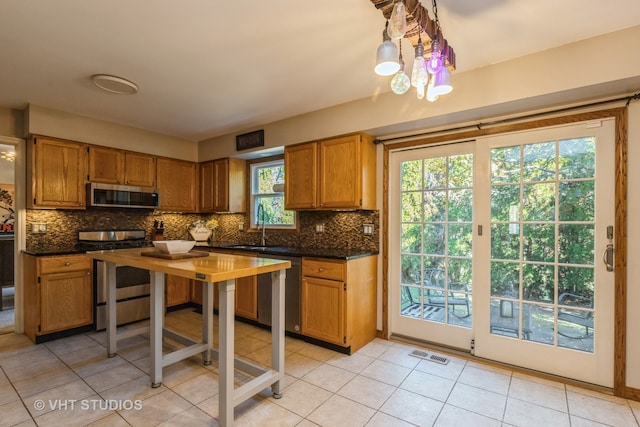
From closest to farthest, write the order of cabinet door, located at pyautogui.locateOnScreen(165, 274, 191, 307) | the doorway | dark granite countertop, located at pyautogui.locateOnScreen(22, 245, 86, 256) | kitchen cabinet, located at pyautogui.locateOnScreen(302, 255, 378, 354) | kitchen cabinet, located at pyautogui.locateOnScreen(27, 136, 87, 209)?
1. kitchen cabinet, located at pyautogui.locateOnScreen(302, 255, 378, 354)
2. dark granite countertop, located at pyautogui.locateOnScreen(22, 245, 86, 256)
3. kitchen cabinet, located at pyautogui.locateOnScreen(27, 136, 87, 209)
4. the doorway
5. cabinet door, located at pyautogui.locateOnScreen(165, 274, 191, 307)

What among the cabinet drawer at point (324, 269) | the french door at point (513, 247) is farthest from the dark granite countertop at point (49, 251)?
the french door at point (513, 247)

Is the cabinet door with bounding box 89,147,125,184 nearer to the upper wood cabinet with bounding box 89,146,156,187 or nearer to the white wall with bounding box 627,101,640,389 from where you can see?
the upper wood cabinet with bounding box 89,146,156,187

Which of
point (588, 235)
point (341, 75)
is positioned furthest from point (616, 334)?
point (341, 75)

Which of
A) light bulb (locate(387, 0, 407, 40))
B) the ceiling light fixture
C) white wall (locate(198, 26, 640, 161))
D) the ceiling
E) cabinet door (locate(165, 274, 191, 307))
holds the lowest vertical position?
cabinet door (locate(165, 274, 191, 307))

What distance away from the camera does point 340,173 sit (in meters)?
3.25

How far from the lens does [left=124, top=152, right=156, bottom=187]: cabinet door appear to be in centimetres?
403

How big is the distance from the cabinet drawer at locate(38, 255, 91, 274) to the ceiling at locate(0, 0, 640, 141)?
5.29 feet

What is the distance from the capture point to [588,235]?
2355 mm

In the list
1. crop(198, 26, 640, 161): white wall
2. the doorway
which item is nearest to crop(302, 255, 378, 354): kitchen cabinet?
crop(198, 26, 640, 161): white wall

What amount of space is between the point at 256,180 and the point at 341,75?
96.2 inches

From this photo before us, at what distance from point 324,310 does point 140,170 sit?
10.1 feet

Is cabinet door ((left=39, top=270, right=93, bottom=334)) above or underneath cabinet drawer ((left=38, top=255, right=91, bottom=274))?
underneath

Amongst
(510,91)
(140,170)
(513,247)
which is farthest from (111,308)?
(510,91)

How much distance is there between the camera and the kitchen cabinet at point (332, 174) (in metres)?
3.14
